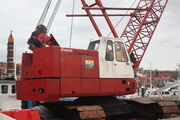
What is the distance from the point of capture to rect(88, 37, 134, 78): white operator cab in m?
9.36

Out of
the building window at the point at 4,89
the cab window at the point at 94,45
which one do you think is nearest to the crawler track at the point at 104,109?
the cab window at the point at 94,45

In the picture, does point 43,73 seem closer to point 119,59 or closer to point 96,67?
point 96,67

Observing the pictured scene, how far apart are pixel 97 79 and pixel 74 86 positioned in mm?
970

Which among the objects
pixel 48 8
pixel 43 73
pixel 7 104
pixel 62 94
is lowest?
pixel 7 104

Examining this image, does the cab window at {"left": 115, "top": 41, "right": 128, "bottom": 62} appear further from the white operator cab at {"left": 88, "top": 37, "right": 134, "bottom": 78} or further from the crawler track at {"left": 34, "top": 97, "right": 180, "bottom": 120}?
the crawler track at {"left": 34, "top": 97, "right": 180, "bottom": 120}

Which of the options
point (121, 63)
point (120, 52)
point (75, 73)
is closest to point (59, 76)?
point (75, 73)

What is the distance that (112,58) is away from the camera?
31.7 ft

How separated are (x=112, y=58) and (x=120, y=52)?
535mm

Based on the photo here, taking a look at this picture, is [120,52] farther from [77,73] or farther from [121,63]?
Answer: [77,73]

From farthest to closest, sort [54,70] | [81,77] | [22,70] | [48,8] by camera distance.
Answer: [48,8] → [22,70] → [81,77] → [54,70]

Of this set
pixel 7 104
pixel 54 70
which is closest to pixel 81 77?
pixel 54 70

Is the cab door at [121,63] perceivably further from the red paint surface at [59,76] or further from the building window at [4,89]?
the building window at [4,89]

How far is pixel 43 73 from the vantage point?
827 cm

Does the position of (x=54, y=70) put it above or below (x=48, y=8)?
below
